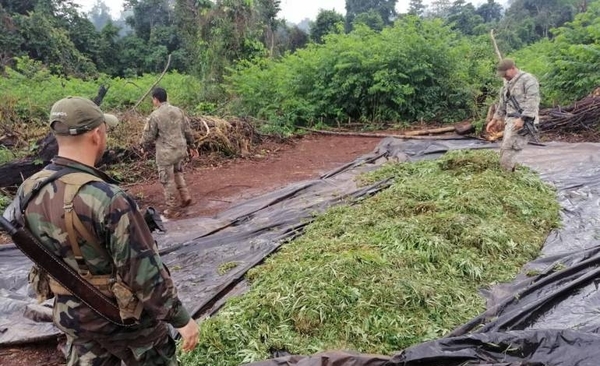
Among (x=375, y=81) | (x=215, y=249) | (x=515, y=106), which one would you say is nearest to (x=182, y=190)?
(x=215, y=249)

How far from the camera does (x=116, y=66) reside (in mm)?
22781

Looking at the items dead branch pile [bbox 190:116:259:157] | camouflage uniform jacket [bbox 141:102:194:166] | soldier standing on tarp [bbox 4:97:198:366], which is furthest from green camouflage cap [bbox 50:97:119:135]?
dead branch pile [bbox 190:116:259:157]

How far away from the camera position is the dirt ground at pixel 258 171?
662 cm

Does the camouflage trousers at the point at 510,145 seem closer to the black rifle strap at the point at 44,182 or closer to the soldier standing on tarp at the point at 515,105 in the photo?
the soldier standing on tarp at the point at 515,105

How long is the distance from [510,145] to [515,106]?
18.1 inches

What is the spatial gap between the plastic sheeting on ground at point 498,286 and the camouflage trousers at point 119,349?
71cm

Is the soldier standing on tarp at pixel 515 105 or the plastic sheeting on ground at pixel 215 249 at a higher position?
the soldier standing on tarp at pixel 515 105

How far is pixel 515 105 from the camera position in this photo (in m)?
5.68

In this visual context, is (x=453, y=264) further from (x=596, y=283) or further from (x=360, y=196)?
(x=360, y=196)

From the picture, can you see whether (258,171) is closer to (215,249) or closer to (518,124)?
(215,249)

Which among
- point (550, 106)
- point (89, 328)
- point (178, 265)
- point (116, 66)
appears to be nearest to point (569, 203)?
point (178, 265)

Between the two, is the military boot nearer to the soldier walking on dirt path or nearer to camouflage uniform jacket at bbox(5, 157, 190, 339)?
the soldier walking on dirt path

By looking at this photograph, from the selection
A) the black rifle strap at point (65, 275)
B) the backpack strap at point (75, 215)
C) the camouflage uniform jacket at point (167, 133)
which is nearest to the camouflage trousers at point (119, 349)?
the black rifle strap at point (65, 275)

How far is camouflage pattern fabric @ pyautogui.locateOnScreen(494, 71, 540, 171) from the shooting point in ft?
18.1
